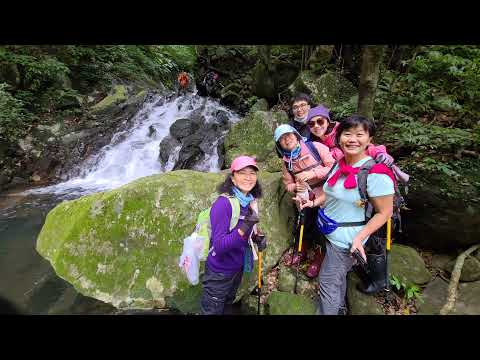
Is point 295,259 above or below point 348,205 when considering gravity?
below

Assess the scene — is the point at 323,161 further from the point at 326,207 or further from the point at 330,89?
the point at 330,89

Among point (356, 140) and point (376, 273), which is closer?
point (356, 140)

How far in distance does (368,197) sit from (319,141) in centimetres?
138

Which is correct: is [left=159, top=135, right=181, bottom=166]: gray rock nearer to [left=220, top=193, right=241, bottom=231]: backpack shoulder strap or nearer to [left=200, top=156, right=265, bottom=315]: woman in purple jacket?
[left=200, top=156, right=265, bottom=315]: woman in purple jacket

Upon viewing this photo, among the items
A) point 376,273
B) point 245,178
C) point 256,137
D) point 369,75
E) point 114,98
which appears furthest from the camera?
point 114,98

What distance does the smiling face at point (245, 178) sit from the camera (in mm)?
2633

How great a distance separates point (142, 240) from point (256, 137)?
14.6ft

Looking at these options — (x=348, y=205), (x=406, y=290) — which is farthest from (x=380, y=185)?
(x=406, y=290)

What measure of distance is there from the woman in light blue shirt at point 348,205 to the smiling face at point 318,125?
35.6 inches

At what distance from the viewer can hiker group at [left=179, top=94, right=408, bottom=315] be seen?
254 cm

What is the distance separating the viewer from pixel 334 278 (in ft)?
9.53

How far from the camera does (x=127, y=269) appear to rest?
13.7ft

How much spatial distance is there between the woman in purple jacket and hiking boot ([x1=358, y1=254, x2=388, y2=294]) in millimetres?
1252

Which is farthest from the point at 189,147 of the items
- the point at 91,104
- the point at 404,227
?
the point at 404,227
